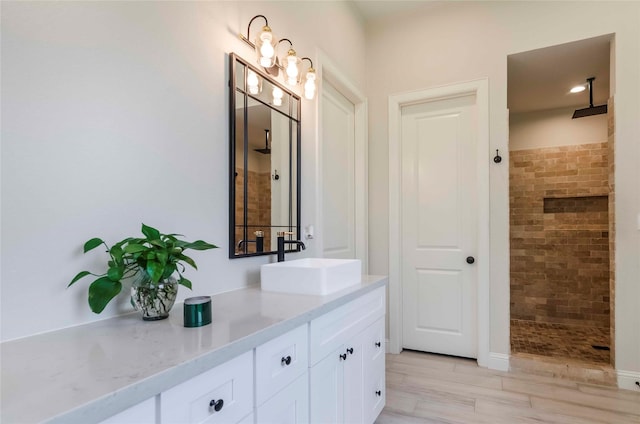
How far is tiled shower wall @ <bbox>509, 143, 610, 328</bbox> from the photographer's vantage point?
4035mm

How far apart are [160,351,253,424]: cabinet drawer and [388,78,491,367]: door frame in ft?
7.92

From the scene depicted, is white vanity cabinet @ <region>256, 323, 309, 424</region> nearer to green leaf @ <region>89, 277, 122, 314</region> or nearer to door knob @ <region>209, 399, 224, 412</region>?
door knob @ <region>209, 399, 224, 412</region>

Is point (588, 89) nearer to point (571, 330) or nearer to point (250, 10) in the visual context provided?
point (571, 330)

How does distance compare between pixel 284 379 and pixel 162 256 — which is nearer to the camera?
pixel 162 256

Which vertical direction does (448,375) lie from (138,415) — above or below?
below

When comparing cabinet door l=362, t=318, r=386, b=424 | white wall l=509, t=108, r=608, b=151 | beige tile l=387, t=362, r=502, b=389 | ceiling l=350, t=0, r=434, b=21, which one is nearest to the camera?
cabinet door l=362, t=318, r=386, b=424

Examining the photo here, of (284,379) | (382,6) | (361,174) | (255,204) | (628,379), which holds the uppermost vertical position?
(382,6)

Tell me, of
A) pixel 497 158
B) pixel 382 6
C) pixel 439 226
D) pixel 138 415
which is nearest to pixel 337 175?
pixel 439 226

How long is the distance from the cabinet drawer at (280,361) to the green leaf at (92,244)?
1.82 feet

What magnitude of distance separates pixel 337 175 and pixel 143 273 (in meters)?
2.04

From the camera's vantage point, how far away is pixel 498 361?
9.17 ft

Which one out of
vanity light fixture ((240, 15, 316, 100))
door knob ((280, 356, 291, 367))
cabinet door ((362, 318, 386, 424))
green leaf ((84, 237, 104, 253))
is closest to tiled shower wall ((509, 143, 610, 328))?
cabinet door ((362, 318, 386, 424))

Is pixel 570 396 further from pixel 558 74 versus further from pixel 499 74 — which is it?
pixel 558 74

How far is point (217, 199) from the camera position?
5.14 ft
